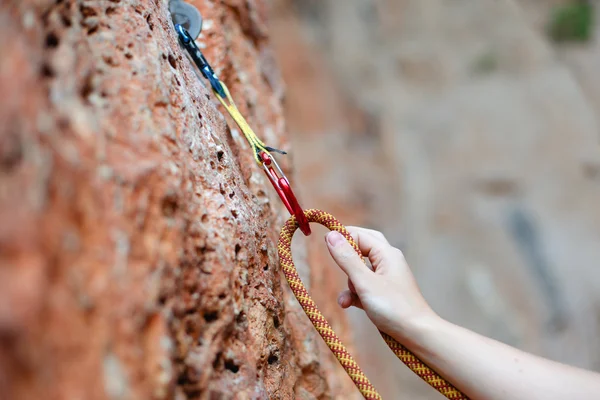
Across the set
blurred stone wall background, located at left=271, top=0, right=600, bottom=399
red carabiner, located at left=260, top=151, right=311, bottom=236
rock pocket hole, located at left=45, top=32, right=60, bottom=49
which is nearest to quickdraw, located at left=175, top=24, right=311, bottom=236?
red carabiner, located at left=260, top=151, right=311, bottom=236

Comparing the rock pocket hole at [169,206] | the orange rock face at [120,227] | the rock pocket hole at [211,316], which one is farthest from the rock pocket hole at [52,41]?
the rock pocket hole at [211,316]

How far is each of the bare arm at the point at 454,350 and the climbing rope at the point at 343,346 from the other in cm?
1

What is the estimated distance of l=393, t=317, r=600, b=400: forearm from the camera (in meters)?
0.58

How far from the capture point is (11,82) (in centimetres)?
40

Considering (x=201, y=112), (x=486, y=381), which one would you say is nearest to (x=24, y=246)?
(x=201, y=112)

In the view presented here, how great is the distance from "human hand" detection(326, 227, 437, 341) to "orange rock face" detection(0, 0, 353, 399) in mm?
109

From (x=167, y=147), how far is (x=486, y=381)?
0.44 meters

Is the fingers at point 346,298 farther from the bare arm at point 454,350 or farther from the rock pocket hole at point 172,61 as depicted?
the rock pocket hole at point 172,61

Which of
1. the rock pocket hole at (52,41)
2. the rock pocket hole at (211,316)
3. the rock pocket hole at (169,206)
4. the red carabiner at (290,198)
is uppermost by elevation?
the rock pocket hole at (52,41)

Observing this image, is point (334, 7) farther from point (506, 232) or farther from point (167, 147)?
point (167, 147)

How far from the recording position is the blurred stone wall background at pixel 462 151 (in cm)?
214

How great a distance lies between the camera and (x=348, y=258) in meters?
0.63

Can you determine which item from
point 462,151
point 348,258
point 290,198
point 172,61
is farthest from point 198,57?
point 462,151

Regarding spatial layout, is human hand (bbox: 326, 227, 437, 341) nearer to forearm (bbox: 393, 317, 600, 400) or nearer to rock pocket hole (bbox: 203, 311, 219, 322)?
forearm (bbox: 393, 317, 600, 400)
